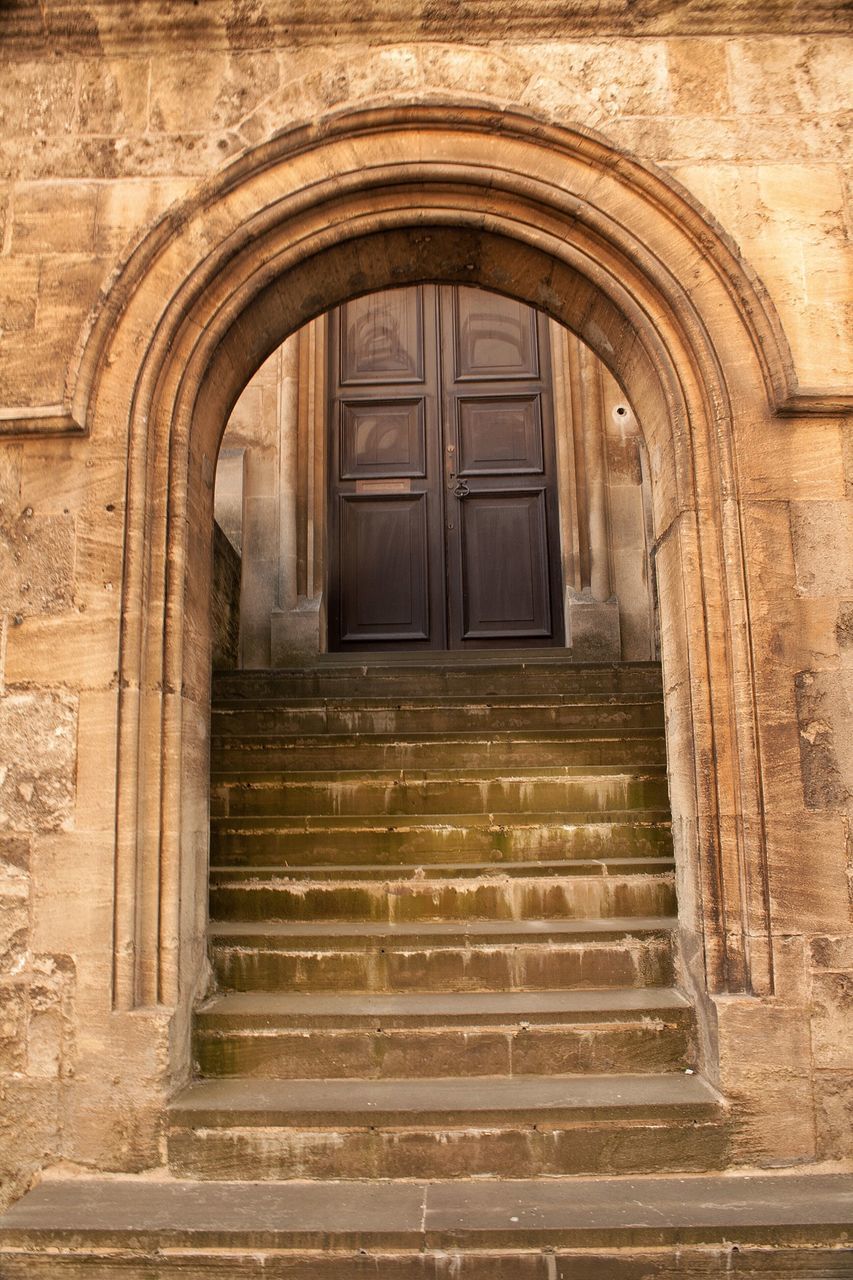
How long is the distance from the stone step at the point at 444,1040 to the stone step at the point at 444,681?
6.67 feet

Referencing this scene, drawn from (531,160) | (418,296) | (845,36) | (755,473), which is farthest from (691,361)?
(418,296)

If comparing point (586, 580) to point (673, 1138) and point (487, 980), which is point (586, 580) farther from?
point (673, 1138)

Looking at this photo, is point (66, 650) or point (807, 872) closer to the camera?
point (807, 872)

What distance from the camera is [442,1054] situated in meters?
3.15

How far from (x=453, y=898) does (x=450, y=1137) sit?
0.95m

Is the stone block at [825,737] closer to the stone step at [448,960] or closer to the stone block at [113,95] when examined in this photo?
the stone step at [448,960]

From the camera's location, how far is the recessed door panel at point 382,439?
684 centimetres

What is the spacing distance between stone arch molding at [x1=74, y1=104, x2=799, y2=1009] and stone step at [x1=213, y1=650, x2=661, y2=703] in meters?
1.65

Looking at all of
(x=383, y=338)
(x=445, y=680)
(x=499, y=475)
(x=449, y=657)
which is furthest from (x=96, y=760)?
(x=383, y=338)

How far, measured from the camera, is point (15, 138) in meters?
3.49

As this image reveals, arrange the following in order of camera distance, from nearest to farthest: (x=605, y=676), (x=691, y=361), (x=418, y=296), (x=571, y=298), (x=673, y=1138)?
(x=673, y=1138), (x=691, y=361), (x=571, y=298), (x=605, y=676), (x=418, y=296)

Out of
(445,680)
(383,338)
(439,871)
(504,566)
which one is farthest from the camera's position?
(383,338)

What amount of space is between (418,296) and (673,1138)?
5.71m

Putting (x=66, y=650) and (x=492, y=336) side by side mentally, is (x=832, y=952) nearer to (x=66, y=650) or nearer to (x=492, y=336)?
(x=66, y=650)
